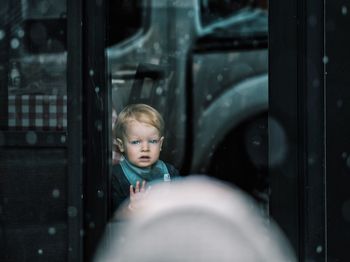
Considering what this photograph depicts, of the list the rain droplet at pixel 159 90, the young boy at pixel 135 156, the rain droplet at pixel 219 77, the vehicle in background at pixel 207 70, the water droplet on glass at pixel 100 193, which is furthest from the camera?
the rain droplet at pixel 219 77

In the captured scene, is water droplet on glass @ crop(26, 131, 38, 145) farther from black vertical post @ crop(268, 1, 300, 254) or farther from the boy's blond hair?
black vertical post @ crop(268, 1, 300, 254)

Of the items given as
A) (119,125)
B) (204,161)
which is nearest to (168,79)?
(204,161)

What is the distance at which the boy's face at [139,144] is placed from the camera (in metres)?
3.78

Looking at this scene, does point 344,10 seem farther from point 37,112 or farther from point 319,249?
point 37,112

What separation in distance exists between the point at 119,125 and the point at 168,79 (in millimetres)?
1954

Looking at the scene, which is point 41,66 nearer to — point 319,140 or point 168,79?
point 319,140

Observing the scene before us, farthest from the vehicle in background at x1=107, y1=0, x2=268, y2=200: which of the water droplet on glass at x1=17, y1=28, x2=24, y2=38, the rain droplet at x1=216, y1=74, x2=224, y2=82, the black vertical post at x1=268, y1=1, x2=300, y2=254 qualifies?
the water droplet on glass at x1=17, y1=28, x2=24, y2=38

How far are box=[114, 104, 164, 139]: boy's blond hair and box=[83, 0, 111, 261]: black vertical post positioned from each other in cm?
22

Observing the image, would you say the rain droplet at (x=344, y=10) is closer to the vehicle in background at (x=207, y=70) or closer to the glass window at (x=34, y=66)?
the glass window at (x=34, y=66)

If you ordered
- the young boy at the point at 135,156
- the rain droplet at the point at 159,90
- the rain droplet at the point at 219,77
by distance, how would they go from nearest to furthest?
1. the young boy at the point at 135,156
2. the rain droplet at the point at 159,90
3. the rain droplet at the point at 219,77

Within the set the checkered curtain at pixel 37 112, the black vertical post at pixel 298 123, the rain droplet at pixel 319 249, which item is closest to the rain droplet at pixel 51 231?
the checkered curtain at pixel 37 112

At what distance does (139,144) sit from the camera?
3.79 meters

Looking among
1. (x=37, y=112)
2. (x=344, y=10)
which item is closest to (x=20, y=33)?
(x=37, y=112)

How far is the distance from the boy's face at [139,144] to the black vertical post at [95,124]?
23 cm
